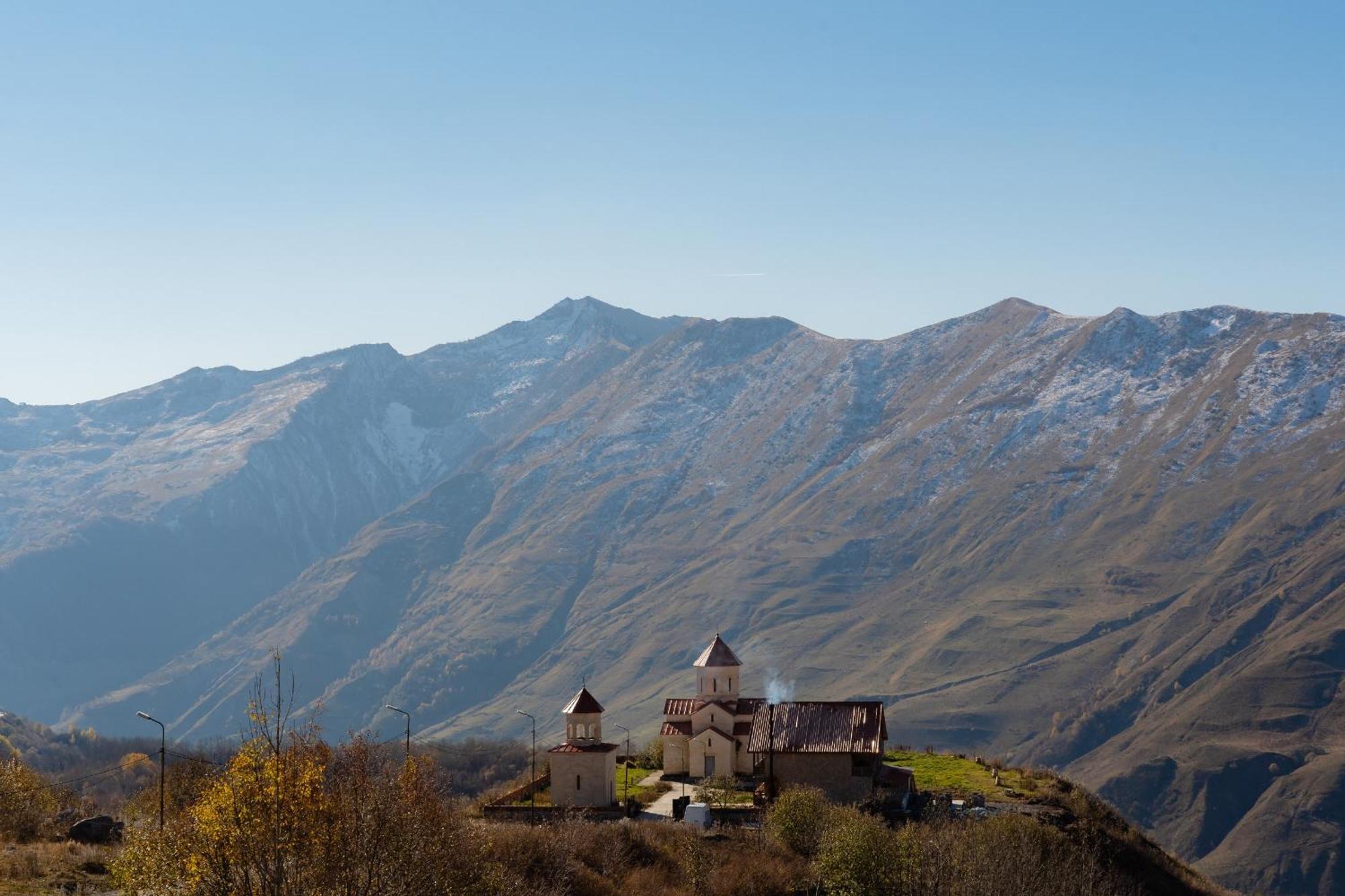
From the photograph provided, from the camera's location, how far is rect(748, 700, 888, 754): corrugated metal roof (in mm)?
88250

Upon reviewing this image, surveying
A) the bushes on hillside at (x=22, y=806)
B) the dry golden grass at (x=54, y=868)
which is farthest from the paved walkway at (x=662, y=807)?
the bushes on hillside at (x=22, y=806)

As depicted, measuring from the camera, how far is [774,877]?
236 ft

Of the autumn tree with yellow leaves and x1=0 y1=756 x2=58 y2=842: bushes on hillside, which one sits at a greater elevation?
the autumn tree with yellow leaves

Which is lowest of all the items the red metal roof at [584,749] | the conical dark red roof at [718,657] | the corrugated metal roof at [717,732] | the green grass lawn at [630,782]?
the green grass lawn at [630,782]

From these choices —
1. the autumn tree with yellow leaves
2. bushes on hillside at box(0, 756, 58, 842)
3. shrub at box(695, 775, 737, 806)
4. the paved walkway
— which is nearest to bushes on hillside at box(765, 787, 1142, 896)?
shrub at box(695, 775, 737, 806)

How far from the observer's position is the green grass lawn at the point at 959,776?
90375mm

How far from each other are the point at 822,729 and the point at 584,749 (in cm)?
1332

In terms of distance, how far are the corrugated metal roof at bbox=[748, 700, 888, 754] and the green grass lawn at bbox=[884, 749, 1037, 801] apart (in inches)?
190

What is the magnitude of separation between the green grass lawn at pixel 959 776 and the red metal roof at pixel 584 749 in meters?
18.2

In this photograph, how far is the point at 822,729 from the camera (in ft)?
295

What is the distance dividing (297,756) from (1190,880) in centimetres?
5965

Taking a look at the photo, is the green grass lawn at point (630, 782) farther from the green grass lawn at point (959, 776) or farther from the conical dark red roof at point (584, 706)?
the green grass lawn at point (959, 776)

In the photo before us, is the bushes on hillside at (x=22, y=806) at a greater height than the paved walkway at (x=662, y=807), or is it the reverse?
the bushes on hillside at (x=22, y=806)

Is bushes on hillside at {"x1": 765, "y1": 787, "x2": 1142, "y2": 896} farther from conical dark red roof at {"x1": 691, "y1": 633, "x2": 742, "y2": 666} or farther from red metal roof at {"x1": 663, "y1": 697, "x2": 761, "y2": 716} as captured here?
conical dark red roof at {"x1": 691, "y1": 633, "x2": 742, "y2": 666}
